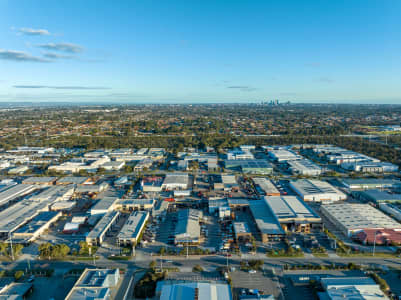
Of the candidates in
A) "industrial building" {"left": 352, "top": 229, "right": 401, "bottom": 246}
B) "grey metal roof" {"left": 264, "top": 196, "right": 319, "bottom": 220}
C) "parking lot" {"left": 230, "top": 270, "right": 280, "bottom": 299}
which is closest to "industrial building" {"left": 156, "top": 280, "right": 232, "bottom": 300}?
"parking lot" {"left": 230, "top": 270, "right": 280, "bottom": 299}

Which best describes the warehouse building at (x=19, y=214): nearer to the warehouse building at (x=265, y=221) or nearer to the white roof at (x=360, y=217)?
the warehouse building at (x=265, y=221)

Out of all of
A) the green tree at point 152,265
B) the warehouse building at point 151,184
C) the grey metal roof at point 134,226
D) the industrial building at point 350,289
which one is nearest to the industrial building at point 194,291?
the green tree at point 152,265

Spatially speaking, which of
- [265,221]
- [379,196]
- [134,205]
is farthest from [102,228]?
[379,196]

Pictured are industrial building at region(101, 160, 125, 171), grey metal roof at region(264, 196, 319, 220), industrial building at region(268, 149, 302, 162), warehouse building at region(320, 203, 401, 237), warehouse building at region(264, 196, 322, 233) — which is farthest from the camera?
industrial building at region(268, 149, 302, 162)

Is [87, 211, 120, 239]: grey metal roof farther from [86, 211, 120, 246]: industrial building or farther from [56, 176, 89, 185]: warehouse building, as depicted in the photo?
[56, 176, 89, 185]: warehouse building

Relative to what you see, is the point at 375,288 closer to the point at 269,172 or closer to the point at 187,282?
the point at 187,282

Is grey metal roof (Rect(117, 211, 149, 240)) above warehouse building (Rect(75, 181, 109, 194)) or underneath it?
underneath
